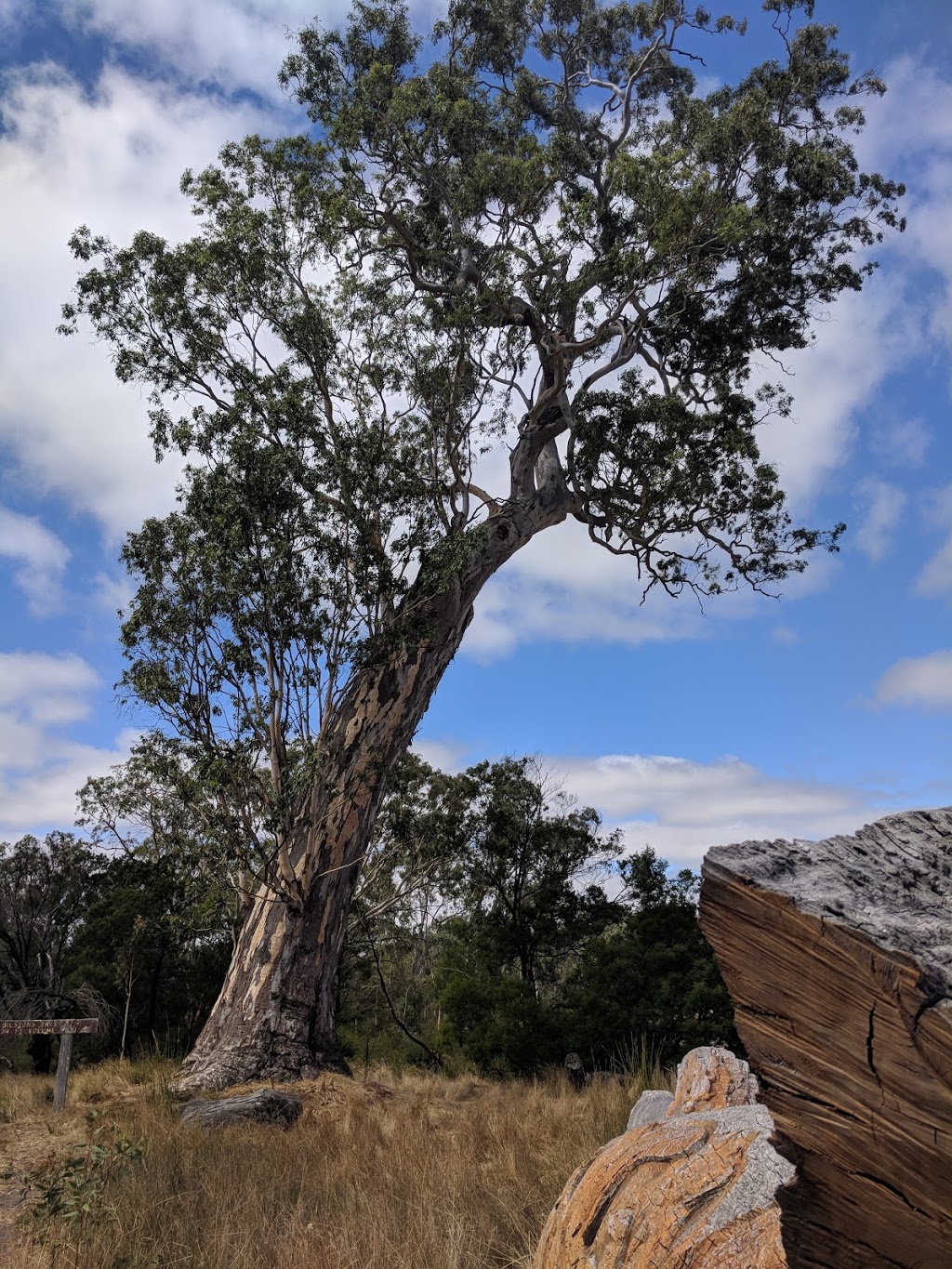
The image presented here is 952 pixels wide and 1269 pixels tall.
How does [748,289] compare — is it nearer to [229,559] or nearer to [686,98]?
[686,98]

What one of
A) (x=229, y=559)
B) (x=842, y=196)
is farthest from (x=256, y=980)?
(x=842, y=196)

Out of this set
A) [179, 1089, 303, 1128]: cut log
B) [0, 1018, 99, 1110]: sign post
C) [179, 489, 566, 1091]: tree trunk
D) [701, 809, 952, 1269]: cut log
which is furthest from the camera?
[179, 489, 566, 1091]: tree trunk

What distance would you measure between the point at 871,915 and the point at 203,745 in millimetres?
9684

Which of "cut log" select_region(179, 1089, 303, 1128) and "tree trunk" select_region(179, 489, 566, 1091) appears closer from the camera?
"cut log" select_region(179, 1089, 303, 1128)

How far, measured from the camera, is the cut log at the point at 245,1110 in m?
7.82

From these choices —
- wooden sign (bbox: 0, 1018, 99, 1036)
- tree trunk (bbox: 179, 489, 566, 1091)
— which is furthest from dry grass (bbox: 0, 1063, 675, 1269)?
tree trunk (bbox: 179, 489, 566, 1091)

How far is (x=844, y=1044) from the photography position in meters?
1.80

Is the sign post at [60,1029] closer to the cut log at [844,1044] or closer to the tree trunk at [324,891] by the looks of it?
the tree trunk at [324,891]

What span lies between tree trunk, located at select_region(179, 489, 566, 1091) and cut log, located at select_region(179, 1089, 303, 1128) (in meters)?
1.74

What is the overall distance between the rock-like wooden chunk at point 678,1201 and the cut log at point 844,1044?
0.63 m

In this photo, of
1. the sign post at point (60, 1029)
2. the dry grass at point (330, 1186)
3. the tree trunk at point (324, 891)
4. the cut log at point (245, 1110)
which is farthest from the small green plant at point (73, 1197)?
the tree trunk at point (324, 891)

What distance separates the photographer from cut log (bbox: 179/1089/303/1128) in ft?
25.6

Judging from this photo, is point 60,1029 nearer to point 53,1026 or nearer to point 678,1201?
point 53,1026

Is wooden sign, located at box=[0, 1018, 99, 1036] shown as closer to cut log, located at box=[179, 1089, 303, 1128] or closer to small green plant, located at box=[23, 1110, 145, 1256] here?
cut log, located at box=[179, 1089, 303, 1128]
